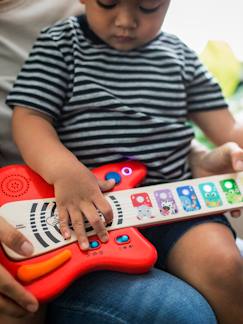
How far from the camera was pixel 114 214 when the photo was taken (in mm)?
650

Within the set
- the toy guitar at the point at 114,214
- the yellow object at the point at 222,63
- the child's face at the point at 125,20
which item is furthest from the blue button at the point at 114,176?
the yellow object at the point at 222,63

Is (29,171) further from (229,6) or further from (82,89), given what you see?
(229,6)

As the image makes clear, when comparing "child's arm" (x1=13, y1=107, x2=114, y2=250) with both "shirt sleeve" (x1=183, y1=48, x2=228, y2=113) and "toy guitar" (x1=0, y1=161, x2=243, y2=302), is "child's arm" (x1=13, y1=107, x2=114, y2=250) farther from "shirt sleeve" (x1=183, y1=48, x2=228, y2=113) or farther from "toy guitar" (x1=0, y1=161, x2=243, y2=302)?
"shirt sleeve" (x1=183, y1=48, x2=228, y2=113)

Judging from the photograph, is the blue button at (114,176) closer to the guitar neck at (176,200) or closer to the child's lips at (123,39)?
the guitar neck at (176,200)

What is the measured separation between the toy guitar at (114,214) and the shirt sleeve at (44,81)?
0.11 metres

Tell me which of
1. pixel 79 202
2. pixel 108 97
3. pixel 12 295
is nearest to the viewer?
pixel 12 295

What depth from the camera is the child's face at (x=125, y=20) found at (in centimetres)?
70

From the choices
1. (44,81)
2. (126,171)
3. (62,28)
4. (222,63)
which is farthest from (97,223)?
(222,63)

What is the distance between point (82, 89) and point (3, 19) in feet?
0.64

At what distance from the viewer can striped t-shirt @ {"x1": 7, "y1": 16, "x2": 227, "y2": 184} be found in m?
0.73

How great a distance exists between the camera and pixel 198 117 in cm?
87

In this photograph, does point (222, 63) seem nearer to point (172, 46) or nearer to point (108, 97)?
point (172, 46)

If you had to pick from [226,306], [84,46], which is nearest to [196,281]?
[226,306]

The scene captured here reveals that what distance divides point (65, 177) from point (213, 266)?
0.80 ft
